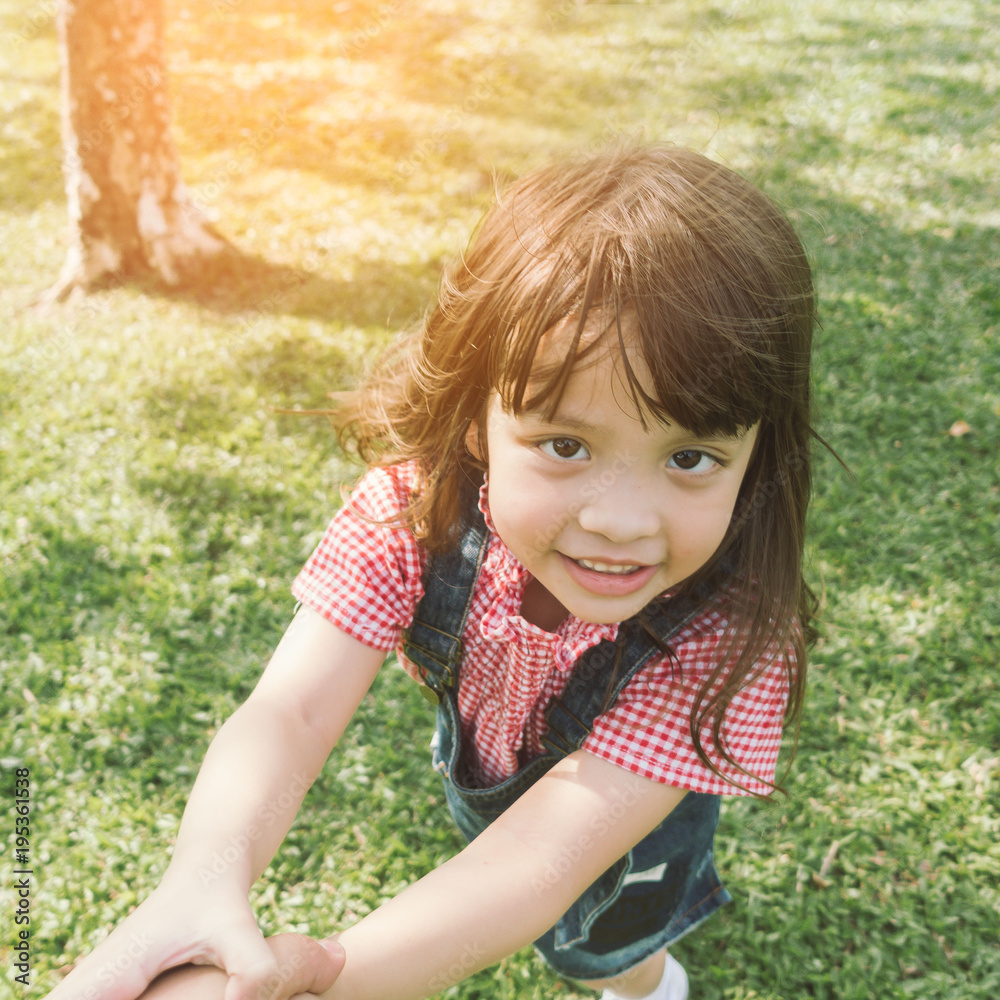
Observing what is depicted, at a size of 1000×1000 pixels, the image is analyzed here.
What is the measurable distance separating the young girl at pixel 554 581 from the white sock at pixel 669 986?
57 cm

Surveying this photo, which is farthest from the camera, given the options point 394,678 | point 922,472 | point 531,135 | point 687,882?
point 531,135

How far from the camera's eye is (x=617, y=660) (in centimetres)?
171

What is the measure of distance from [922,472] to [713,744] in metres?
2.99

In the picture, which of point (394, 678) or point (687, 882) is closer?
point (687, 882)

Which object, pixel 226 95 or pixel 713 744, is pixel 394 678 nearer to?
pixel 713 744

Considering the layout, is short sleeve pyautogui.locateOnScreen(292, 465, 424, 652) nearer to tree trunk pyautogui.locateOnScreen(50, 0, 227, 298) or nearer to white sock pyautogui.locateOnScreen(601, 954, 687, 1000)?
white sock pyautogui.locateOnScreen(601, 954, 687, 1000)

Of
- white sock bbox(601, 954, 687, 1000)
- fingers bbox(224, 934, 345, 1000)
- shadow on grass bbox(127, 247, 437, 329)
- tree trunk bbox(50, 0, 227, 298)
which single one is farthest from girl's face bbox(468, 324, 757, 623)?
tree trunk bbox(50, 0, 227, 298)

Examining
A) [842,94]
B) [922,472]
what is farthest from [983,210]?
[922,472]

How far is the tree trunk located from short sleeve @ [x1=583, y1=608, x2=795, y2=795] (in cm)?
Result: 466

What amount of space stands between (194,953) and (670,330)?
1155 millimetres

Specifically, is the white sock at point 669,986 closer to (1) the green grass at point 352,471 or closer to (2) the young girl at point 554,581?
(1) the green grass at point 352,471

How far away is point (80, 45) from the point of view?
15.9ft

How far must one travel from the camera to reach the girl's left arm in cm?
143

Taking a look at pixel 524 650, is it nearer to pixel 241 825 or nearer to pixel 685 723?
pixel 685 723
